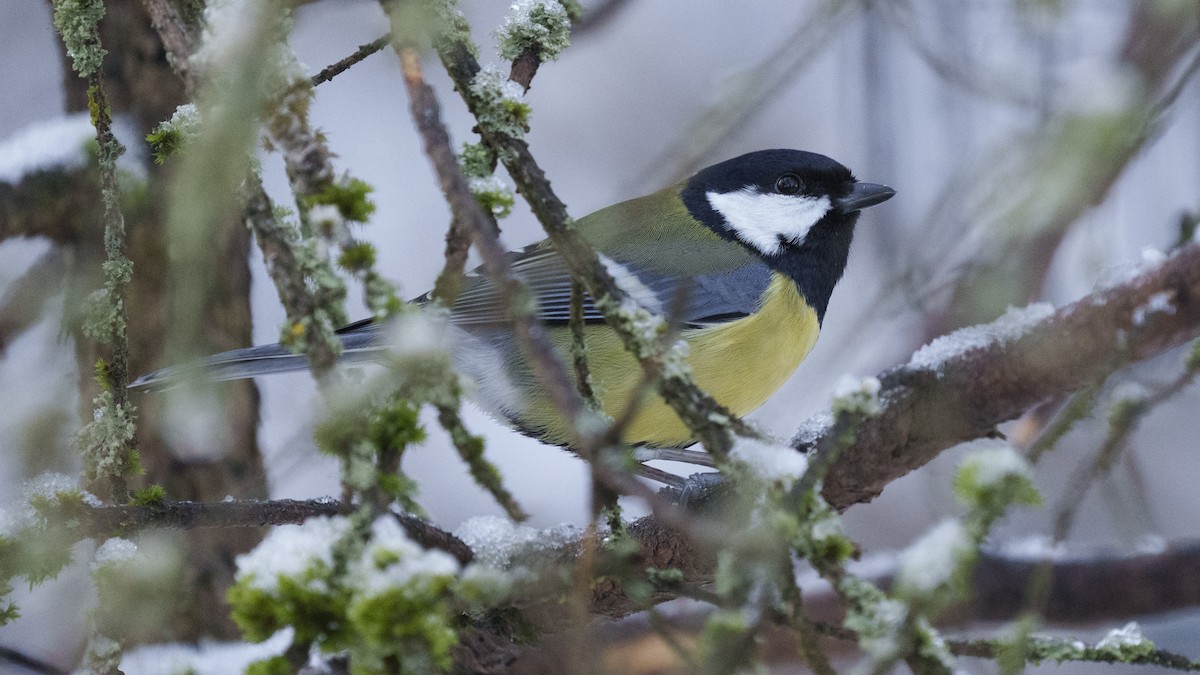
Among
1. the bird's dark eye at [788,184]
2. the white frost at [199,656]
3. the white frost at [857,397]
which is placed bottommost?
the white frost at [857,397]

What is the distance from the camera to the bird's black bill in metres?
2.43

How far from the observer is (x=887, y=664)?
768mm

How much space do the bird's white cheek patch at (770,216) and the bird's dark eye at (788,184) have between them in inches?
0.6

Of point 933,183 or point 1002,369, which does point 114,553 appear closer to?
point 1002,369

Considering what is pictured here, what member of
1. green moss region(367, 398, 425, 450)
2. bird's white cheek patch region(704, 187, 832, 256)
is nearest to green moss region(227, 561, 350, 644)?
green moss region(367, 398, 425, 450)

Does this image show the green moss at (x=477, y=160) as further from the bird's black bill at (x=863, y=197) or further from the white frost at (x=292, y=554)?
the bird's black bill at (x=863, y=197)

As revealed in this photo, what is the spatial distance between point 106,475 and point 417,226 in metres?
3.07

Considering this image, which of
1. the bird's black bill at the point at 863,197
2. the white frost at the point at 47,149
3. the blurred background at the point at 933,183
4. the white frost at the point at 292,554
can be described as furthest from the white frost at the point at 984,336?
the white frost at the point at 47,149

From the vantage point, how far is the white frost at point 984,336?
4.35ft

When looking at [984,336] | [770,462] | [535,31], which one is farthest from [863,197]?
[770,462]

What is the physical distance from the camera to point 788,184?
258cm

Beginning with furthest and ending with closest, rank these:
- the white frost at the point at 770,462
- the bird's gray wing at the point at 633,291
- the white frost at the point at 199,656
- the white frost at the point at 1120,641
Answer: the bird's gray wing at the point at 633,291, the white frost at the point at 199,656, the white frost at the point at 1120,641, the white frost at the point at 770,462

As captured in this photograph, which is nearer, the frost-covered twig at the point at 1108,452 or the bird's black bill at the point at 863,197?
the frost-covered twig at the point at 1108,452

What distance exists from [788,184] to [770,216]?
0.10m
